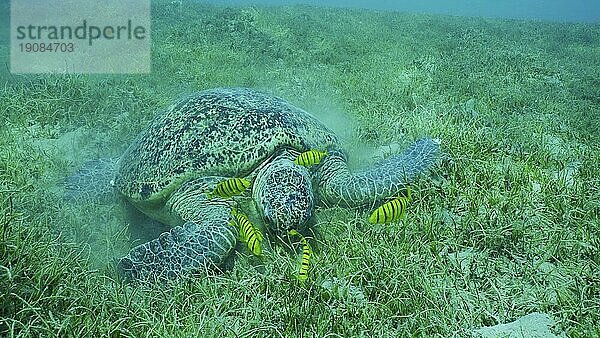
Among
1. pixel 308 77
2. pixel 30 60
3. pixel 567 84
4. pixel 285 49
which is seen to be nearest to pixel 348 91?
pixel 308 77

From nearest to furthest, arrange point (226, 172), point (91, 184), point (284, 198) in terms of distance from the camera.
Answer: point (284, 198)
point (226, 172)
point (91, 184)

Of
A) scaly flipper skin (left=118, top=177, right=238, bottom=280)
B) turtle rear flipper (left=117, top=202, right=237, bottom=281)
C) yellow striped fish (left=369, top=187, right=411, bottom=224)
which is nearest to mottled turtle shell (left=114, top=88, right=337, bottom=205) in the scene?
scaly flipper skin (left=118, top=177, right=238, bottom=280)

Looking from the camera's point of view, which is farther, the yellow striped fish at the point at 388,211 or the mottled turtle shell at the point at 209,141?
the mottled turtle shell at the point at 209,141

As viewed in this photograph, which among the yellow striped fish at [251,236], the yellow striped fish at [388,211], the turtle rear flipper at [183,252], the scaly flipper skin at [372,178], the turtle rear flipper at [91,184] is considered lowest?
the turtle rear flipper at [91,184]

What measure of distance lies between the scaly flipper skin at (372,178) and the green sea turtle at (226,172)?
1 cm

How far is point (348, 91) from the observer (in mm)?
9109

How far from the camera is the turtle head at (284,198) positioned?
374 centimetres

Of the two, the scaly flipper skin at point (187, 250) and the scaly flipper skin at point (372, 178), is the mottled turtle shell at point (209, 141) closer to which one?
the scaly flipper skin at point (372, 178)

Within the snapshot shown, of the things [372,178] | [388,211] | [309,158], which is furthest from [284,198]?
[372,178]

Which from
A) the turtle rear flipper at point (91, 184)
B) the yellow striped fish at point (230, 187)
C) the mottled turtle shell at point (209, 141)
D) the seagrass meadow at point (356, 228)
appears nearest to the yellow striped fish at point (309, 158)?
the mottled turtle shell at point (209, 141)

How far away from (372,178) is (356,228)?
2.16ft

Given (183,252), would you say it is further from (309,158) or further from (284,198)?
(309,158)

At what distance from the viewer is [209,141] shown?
4.56 m

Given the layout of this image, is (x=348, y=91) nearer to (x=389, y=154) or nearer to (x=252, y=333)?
(x=389, y=154)
